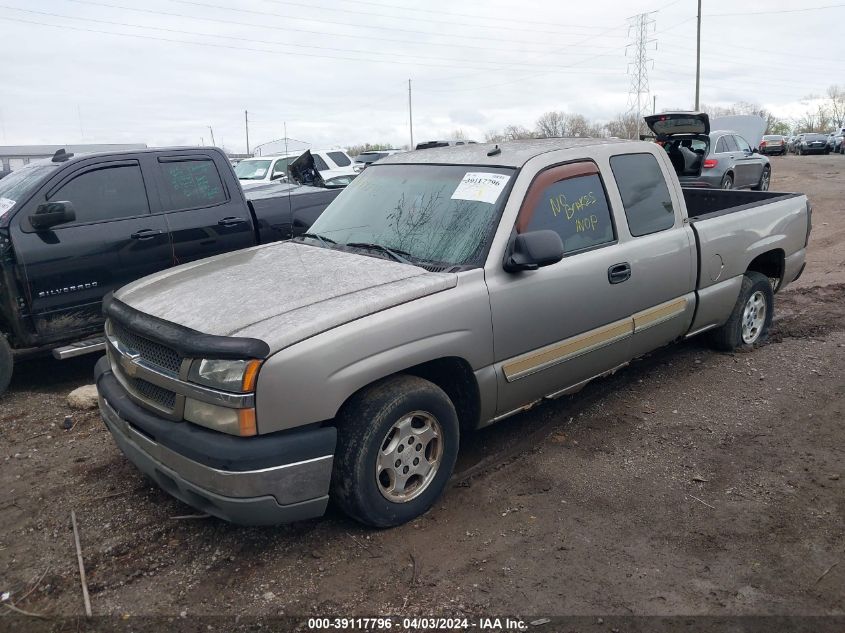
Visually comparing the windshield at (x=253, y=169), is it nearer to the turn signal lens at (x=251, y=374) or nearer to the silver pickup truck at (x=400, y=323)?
the silver pickup truck at (x=400, y=323)

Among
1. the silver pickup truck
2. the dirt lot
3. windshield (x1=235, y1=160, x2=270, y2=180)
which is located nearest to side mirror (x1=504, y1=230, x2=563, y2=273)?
the silver pickup truck

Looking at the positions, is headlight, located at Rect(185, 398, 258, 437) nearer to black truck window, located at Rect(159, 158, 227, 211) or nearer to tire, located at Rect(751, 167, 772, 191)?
black truck window, located at Rect(159, 158, 227, 211)

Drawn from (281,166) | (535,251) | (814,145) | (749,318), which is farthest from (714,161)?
(814,145)

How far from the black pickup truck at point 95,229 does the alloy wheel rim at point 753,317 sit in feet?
14.7

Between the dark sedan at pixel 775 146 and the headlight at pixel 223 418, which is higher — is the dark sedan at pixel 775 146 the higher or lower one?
the higher one

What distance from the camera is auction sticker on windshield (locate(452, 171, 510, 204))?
3949mm

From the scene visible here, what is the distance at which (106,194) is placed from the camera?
5859 millimetres

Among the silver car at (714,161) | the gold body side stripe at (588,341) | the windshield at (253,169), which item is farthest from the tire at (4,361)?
the silver car at (714,161)

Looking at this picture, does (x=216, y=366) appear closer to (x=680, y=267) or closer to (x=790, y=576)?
(x=790, y=576)

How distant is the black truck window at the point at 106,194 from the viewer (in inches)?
224

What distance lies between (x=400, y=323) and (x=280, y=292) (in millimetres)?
635

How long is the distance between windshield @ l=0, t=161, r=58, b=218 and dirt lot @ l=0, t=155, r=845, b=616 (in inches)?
68.1

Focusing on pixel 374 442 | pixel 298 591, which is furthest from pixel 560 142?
pixel 298 591

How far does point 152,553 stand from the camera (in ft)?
11.0
